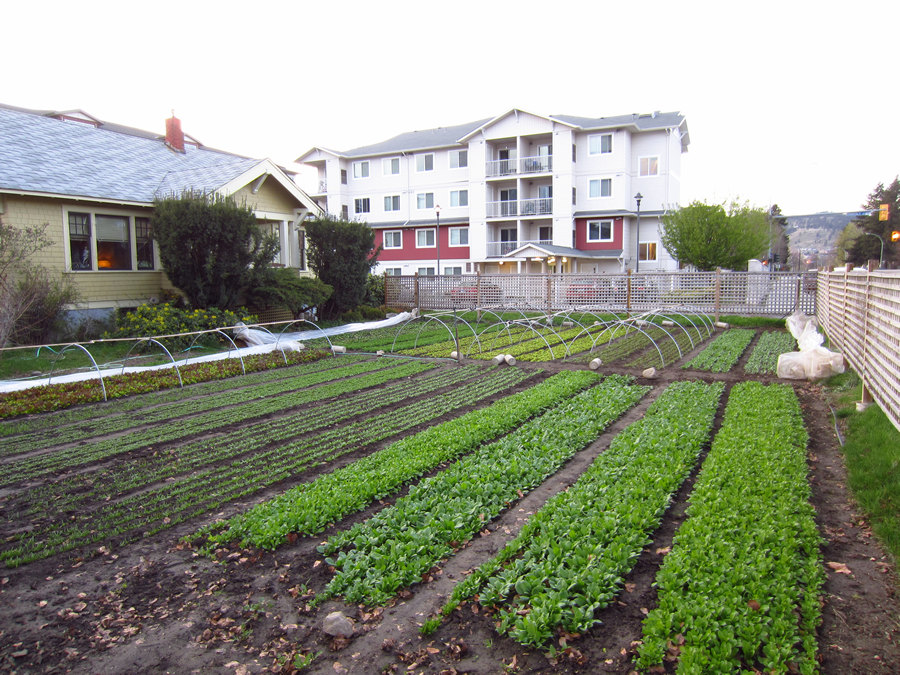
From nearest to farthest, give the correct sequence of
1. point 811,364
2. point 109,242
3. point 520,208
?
point 811,364
point 109,242
point 520,208

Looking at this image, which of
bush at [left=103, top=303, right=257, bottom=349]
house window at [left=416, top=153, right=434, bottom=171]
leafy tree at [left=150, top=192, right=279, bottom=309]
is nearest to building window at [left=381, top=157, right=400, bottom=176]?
house window at [left=416, top=153, right=434, bottom=171]

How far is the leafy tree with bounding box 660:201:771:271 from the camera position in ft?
101

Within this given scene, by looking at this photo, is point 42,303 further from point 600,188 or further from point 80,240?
point 600,188

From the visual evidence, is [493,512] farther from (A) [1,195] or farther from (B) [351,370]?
(A) [1,195]

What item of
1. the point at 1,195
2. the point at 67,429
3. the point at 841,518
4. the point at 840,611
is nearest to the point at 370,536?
the point at 840,611

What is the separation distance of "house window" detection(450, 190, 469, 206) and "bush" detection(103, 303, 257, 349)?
2867 centimetres

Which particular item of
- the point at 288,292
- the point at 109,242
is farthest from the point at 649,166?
the point at 109,242

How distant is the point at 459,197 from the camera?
42.4 metres

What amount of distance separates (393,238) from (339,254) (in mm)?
23754

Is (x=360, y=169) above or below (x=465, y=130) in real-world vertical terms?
below

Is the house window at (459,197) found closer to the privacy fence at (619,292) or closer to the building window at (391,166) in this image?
the building window at (391,166)

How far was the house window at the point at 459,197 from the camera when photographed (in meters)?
42.2

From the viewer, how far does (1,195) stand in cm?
1398

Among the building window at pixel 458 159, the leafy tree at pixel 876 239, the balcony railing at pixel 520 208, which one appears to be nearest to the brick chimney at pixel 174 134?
the balcony railing at pixel 520 208
